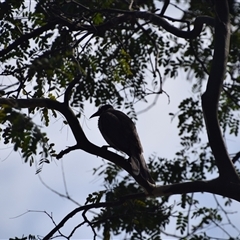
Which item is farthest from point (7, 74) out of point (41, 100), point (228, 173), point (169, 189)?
point (228, 173)

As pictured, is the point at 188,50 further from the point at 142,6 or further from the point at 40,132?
the point at 40,132

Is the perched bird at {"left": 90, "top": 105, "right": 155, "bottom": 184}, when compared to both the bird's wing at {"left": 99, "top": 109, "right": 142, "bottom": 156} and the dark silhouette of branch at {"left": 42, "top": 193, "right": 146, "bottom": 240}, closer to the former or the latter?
the bird's wing at {"left": 99, "top": 109, "right": 142, "bottom": 156}

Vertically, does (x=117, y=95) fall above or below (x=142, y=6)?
below

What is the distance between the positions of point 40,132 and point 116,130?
404cm

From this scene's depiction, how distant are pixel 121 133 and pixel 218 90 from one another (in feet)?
8.45

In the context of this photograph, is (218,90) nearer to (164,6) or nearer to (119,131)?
(164,6)

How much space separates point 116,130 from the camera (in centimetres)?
838

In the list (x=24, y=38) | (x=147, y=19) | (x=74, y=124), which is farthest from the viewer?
(x=147, y=19)

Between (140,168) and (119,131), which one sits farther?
(119,131)


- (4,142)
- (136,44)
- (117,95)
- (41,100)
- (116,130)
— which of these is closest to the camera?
(4,142)

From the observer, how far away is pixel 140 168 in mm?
7082

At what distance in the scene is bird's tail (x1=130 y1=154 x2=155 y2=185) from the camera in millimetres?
6652

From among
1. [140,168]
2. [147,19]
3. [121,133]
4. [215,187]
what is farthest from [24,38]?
[215,187]

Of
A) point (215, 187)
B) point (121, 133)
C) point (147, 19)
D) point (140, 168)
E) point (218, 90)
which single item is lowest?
point (215, 187)
